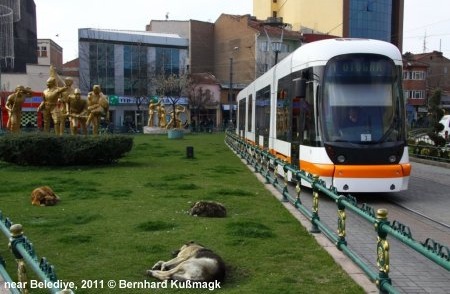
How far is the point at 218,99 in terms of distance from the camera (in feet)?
242

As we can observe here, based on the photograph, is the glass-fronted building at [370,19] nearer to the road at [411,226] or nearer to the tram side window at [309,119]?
the road at [411,226]

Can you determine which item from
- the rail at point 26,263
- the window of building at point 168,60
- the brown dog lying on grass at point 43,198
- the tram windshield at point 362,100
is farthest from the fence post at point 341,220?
the window of building at point 168,60

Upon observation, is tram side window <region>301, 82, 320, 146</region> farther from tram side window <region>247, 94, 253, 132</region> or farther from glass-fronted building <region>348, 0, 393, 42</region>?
glass-fronted building <region>348, 0, 393, 42</region>

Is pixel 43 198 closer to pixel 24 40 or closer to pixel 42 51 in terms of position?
pixel 24 40

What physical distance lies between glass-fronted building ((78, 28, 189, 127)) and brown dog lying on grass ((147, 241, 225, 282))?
2282 inches

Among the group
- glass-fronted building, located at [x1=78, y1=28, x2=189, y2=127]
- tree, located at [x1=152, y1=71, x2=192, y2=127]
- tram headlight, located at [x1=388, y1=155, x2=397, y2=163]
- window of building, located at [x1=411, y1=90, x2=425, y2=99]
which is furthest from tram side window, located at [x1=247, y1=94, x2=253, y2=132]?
window of building, located at [x1=411, y1=90, x2=425, y2=99]

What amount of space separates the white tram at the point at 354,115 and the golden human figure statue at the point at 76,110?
447 inches

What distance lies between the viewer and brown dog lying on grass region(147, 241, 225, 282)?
566 centimetres

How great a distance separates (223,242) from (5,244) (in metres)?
2.95

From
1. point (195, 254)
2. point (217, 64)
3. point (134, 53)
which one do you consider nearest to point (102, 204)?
point (195, 254)

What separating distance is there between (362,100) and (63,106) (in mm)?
14147

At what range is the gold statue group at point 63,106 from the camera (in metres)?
21.2

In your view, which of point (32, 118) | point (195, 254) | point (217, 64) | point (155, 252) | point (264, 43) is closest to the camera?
point (195, 254)

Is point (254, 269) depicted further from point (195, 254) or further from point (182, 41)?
point (182, 41)
